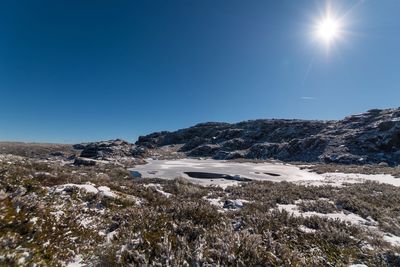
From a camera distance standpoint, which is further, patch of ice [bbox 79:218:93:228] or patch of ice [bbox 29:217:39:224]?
patch of ice [bbox 79:218:93:228]

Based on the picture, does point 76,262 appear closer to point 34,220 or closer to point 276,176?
point 34,220

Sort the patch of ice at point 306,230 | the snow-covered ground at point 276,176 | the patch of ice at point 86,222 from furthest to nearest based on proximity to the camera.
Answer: the snow-covered ground at point 276,176 → the patch of ice at point 306,230 → the patch of ice at point 86,222

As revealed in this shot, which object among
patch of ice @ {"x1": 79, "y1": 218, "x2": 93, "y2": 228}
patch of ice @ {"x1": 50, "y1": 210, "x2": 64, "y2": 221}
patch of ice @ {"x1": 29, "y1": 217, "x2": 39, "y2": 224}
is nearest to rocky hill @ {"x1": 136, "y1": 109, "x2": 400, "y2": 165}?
patch of ice @ {"x1": 79, "y1": 218, "x2": 93, "y2": 228}

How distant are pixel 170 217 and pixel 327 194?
1108cm

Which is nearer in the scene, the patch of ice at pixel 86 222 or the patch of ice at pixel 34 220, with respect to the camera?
the patch of ice at pixel 34 220

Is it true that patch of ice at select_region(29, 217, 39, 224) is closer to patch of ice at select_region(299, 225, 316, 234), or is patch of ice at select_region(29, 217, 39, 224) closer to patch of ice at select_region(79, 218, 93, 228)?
patch of ice at select_region(79, 218, 93, 228)

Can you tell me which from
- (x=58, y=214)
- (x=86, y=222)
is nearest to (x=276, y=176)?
(x=86, y=222)

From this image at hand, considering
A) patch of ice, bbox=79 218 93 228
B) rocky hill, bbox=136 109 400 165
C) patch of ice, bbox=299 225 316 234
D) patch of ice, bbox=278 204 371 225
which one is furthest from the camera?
rocky hill, bbox=136 109 400 165

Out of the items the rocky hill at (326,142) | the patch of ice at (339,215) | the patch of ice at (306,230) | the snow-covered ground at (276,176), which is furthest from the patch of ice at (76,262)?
the rocky hill at (326,142)

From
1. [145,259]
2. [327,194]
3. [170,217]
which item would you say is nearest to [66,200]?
[170,217]

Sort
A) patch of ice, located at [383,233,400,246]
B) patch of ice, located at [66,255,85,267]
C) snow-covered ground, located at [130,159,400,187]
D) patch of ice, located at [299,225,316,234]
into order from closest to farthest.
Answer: patch of ice, located at [66,255,85,267] < patch of ice, located at [299,225,316,234] < patch of ice, located at [383,233,400,246] < snow-covered ground, located at [130,159,400,187]

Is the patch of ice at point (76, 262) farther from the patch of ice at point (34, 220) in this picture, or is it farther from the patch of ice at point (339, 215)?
the patch of ice at point (339, 215)

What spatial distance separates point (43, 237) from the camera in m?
5.00

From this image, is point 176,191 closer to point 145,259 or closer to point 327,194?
point 145,259
